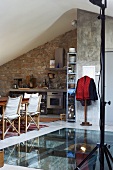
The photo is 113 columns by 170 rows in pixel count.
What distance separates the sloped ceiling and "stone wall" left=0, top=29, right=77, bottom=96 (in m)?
0.29

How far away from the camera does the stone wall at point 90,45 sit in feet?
26.8

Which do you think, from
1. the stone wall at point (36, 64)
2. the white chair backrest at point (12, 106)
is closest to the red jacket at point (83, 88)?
the white chair backrest at point (12, 106)

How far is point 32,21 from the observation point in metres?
8.27

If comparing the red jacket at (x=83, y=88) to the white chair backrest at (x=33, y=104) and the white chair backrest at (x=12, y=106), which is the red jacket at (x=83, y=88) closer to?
the white chair backrest at (x=33, y=104)

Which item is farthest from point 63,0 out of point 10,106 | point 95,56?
point 10,106

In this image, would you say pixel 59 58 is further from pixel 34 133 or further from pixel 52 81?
pixel 34 133

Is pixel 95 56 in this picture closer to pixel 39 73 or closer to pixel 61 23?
pixel 61 23

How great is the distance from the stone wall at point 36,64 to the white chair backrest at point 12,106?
16.0 ft

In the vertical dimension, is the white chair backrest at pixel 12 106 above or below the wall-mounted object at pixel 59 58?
below

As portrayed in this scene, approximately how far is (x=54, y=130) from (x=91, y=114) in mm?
1640

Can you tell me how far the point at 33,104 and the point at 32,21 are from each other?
2.65 meters

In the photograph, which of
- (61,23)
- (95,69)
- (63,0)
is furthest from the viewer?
(61,23)

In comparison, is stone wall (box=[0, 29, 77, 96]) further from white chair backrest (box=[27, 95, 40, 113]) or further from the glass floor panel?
the glass floor panel

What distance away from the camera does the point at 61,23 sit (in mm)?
9625
